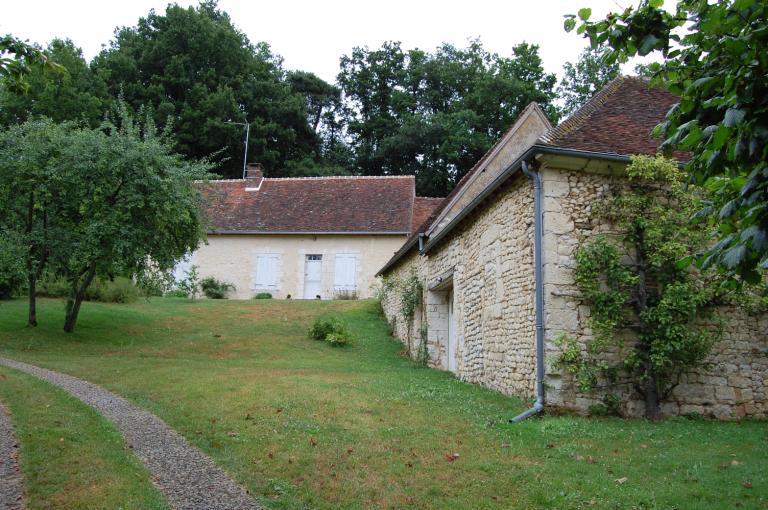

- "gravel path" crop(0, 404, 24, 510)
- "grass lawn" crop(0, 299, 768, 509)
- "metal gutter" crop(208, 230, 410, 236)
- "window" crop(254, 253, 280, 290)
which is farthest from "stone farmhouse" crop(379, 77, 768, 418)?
"window" crop(254, 253, 280, 290)

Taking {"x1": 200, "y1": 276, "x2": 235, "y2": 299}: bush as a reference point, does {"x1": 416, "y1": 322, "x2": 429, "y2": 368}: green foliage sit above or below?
below

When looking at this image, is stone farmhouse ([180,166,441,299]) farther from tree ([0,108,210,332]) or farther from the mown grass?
the mown grass

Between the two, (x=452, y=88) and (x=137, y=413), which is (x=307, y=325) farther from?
(x=452, y=88)

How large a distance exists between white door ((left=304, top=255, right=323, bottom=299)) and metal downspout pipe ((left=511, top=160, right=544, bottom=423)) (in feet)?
57.0

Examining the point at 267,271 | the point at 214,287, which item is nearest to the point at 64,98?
the point at 214,287

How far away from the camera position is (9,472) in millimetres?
4930

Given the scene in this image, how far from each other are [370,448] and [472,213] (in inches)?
238

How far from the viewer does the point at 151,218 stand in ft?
48.6

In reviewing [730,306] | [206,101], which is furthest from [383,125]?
[730,306]

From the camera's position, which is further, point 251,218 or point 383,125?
point 383,125

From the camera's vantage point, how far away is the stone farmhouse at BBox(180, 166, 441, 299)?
2469cm

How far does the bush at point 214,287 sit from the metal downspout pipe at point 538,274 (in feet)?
61.1

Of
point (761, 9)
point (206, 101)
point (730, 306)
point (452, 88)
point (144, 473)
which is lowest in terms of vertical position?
point (144, 473)

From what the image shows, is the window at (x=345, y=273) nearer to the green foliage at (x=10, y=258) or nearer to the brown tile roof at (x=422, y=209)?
the brown tile roof at (x=422, y=209)
